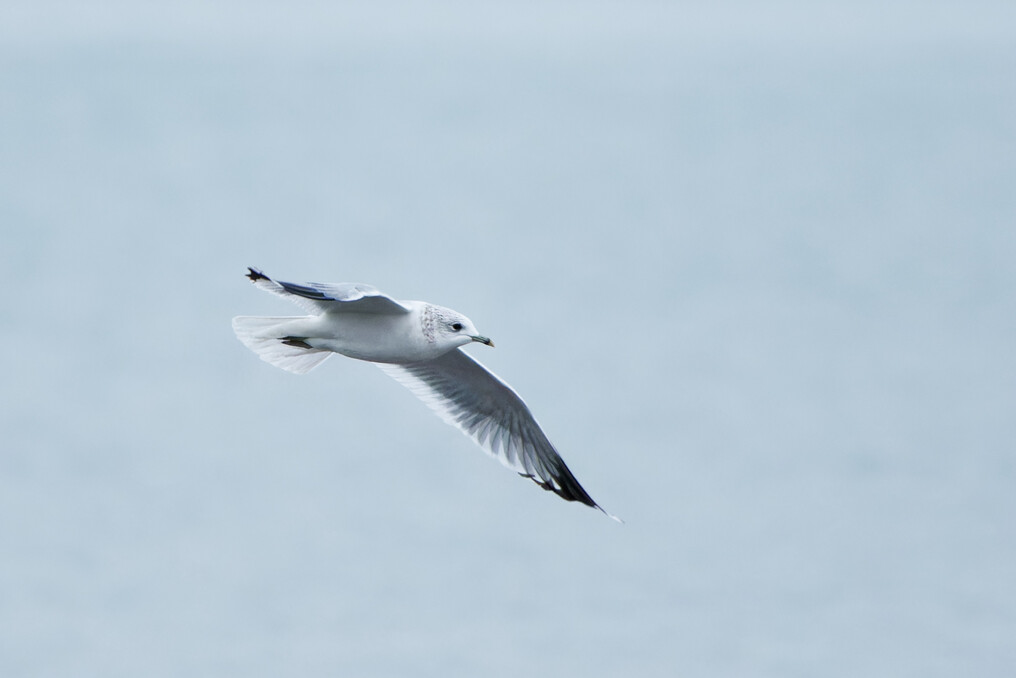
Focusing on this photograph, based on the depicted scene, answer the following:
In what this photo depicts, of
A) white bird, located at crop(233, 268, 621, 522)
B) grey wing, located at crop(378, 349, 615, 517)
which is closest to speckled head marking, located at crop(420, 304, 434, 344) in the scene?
white bird, located at crop(233, 268, 621, 522)

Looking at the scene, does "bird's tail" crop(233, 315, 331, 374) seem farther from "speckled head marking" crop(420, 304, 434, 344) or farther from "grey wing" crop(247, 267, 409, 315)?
"speckled head marking" crop(420, 304, 434, 344)

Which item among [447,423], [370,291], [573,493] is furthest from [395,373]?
[370,291]

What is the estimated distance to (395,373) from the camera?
18.0 feet

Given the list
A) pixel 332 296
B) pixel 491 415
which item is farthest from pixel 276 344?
pixel 491 415

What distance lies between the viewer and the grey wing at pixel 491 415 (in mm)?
5336

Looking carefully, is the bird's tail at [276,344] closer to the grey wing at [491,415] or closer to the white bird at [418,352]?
the white bird at [418,352]

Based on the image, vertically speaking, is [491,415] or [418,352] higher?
[491,415]

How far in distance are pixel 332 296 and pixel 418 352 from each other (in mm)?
446

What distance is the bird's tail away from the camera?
4652mm

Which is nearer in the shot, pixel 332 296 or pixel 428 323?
pixel 332 296

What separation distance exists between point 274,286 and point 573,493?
5.64 feet

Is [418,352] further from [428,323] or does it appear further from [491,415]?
[491,415]

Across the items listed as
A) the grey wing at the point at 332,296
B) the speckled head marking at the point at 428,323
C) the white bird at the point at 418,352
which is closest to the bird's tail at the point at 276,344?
the white bird at the point at 418,352

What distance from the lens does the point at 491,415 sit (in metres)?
5.47
